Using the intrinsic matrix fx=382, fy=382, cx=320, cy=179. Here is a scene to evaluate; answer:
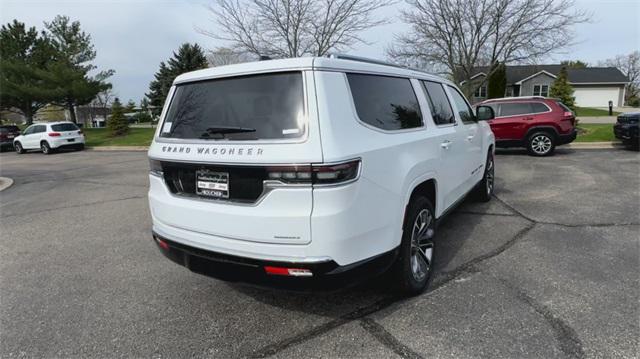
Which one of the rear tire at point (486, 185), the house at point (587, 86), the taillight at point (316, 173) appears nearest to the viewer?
the taillight at point (316, 173)

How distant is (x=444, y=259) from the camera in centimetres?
397

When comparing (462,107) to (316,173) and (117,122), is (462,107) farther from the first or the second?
(117,122)

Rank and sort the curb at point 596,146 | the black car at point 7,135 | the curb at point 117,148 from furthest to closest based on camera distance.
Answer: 1. the black car at point 7,135
2. the curb at point 117,148
3. the curb at point 596,146

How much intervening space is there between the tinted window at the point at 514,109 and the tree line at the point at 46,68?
30.5 m

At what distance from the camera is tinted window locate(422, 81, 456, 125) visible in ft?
12.3

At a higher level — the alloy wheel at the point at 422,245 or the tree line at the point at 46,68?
the tree line at the point at 46,68

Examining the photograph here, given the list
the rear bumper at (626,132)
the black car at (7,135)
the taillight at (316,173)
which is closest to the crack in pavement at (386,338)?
the taillight at (316,173)

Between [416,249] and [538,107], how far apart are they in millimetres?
10665

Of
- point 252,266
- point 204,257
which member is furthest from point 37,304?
point 252,266

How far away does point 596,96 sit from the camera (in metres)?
44.0

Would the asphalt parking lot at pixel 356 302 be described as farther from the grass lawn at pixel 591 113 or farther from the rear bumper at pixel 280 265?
the grass lawn at pixel 591 113

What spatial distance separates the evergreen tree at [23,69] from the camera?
29078 mm

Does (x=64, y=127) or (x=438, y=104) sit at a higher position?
(x=64, y=127)

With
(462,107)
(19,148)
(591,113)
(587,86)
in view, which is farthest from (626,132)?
(587,86)
